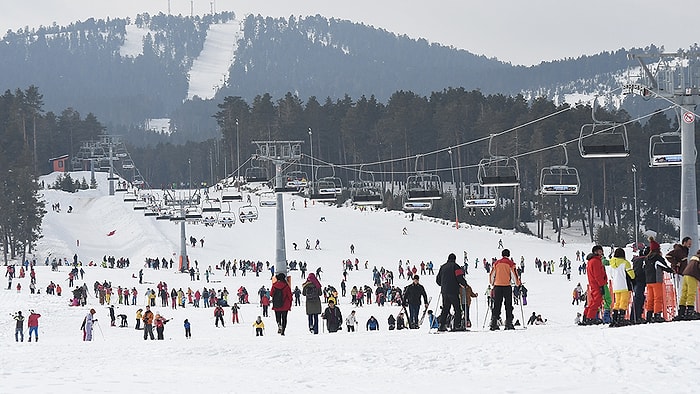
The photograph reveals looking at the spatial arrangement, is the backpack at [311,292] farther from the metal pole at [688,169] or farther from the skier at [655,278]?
the metal pole at [688,169]

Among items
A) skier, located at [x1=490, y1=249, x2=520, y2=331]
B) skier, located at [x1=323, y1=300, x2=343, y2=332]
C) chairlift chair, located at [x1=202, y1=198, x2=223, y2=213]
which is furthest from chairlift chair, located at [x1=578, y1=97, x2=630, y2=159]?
chairlift chair, located at [x1=202, y1=198, x2=223, y2=213]

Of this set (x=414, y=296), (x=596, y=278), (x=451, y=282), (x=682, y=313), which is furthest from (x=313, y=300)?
(x=682, y=313)

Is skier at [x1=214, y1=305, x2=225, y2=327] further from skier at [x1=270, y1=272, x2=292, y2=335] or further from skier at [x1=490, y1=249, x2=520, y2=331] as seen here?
skier at [x1=490, y1=249, x2=520, y2=331]

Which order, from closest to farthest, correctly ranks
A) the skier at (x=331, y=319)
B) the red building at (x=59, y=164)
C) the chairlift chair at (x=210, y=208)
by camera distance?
the skier at (x=331, y=319) < the chairlift chair at (x=210, y=208) < the red building at (x=59, y=164)

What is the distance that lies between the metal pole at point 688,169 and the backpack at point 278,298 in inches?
308

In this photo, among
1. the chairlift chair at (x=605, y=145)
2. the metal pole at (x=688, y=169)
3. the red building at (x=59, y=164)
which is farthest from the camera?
the red building at (x=59, y=164)

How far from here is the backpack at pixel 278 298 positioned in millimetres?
18562

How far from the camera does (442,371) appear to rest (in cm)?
1230

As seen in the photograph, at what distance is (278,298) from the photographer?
18594 mm

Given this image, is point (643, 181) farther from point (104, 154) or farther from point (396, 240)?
point (104, 154)

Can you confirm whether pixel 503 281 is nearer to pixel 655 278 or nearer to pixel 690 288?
pixel 655 278

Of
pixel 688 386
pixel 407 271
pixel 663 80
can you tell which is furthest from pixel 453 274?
pixel 407 271

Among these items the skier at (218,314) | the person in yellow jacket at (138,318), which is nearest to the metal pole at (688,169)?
the skier at (218,314)

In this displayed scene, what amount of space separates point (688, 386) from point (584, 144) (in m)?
13.9
